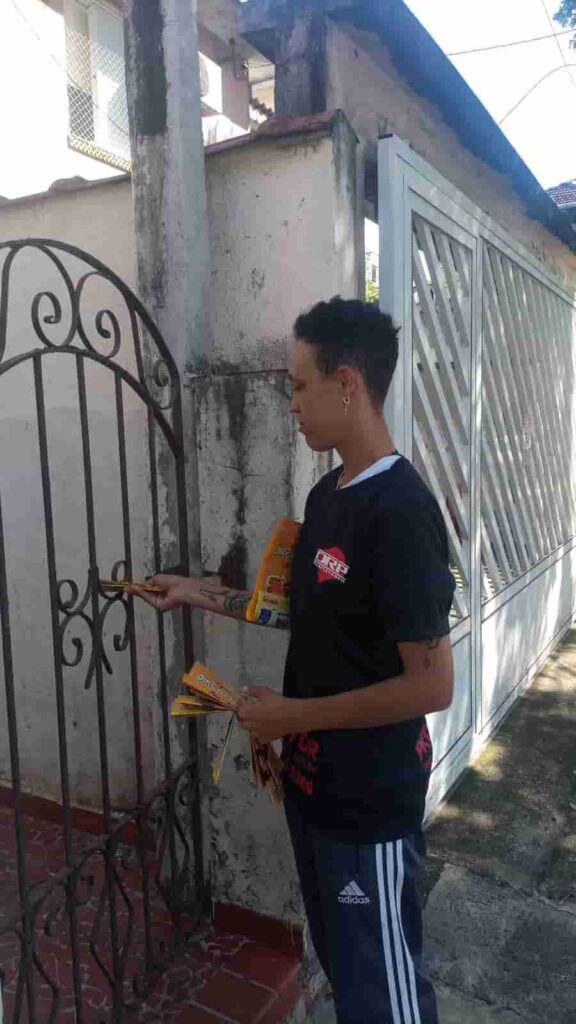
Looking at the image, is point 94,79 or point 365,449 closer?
point 365,449

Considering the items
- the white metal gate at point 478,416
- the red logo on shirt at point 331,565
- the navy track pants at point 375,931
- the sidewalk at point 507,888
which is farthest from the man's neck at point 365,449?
the sidewalk at point 507,888

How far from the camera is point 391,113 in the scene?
2920 millimetres

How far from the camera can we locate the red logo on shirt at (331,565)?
4.98ft

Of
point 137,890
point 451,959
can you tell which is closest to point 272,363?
point 137,890

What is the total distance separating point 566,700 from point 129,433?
335cm

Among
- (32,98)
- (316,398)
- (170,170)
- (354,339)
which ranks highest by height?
(32,98)

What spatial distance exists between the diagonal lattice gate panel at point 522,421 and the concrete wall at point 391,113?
369mm

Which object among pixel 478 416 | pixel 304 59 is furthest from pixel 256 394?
pixel 478 416

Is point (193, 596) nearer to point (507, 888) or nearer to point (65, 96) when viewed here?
point (507, 888)

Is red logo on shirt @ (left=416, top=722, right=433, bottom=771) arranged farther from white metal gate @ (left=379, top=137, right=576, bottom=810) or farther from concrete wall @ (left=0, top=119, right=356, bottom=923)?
white metal gate @ (left=379, top=137, right=576, bottom=810)

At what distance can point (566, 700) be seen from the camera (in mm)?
4820

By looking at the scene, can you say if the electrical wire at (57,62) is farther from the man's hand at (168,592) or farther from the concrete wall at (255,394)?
the man's hand at (168,592)

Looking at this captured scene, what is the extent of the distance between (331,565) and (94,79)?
10148 mm

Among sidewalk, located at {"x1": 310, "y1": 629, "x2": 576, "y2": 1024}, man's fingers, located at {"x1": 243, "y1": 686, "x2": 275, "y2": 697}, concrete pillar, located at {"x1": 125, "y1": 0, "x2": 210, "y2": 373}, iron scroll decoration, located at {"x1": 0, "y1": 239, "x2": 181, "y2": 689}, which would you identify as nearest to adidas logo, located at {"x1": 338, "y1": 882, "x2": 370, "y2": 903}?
man's fingers, located at {"x1": 243, "y1": 686, "x2": 275, "y2": 697}
